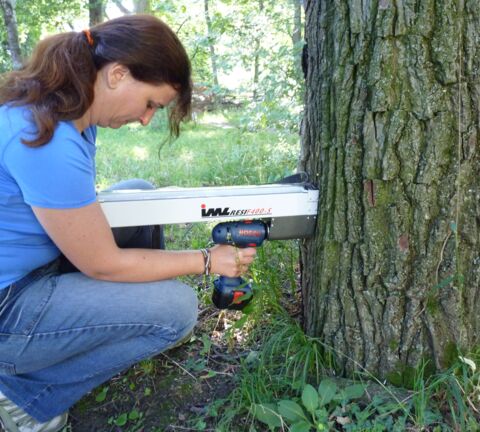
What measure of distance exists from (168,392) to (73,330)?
500 mm

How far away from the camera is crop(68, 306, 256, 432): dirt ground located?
175cm

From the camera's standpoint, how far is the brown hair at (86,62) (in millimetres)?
1446

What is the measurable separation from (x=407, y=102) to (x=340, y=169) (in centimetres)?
29

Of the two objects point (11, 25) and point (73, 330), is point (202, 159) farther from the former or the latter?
point (73, 330)

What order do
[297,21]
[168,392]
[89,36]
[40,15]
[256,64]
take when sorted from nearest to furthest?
[89,36]
[168,392]
[297,21]
[256,64]
[40,15]

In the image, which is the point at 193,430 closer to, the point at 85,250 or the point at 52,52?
the point at 85,250

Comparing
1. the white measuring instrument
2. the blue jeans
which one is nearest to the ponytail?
the white measuring instrument

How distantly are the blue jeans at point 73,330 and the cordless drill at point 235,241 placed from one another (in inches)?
4.5

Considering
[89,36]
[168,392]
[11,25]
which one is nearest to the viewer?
[89,36]

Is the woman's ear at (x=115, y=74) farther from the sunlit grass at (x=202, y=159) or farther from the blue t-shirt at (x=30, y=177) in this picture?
the sunlit grass at (x=202, y=159)

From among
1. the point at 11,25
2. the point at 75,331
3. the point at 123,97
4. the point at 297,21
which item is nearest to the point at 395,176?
the point at 123,97

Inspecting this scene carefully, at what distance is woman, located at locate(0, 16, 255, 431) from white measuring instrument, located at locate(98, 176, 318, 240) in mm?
124

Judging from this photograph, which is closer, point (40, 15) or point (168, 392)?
point (168, 392)

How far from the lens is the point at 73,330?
158 cm
